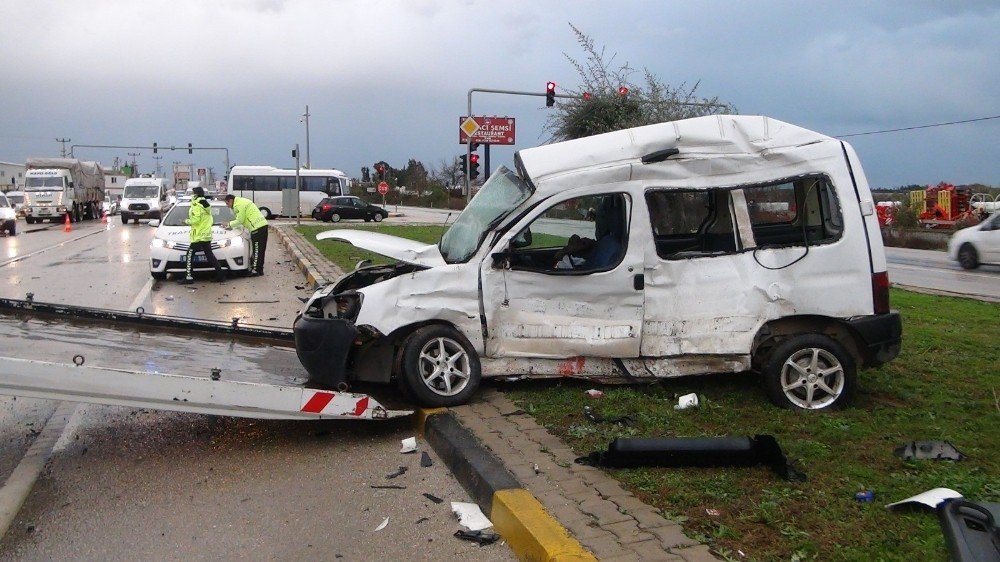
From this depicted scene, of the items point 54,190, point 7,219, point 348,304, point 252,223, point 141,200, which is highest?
point 54,190

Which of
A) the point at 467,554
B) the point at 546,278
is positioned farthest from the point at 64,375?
the point at 546,278

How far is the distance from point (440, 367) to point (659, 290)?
5.57 feet

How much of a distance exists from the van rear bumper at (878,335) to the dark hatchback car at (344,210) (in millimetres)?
43477

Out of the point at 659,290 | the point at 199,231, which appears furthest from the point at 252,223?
the point at 659,290

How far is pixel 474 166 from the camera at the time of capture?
2331cm

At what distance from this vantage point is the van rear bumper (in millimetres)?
6062

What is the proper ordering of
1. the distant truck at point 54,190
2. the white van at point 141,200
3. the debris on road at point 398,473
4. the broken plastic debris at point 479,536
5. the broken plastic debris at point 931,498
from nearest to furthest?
1. the broken plastic debris at point 931,498
2. the broken plastic debris at point 479,536
3. the debris on road at point 398,473
4. the distant truck at point 54,190
5. the white van at point 141,200

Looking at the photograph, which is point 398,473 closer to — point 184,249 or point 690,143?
point 690,143

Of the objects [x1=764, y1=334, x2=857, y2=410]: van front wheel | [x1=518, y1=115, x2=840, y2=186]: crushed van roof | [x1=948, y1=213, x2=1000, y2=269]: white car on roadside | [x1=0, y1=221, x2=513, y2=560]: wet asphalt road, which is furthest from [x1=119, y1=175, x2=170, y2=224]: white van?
[x1=764, y1=334, x2=857, y2=410]: van front wheel

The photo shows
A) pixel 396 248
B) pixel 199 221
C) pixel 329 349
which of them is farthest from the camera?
pixel 199 221

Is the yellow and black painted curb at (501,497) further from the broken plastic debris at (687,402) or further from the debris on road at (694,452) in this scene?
the broken plastic debris at (687,402)

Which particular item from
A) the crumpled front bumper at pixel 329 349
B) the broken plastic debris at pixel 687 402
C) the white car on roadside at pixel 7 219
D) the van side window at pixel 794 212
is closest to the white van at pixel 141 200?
the white car on roadside at pixel 7 219

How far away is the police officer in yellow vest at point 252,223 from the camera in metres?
15.8

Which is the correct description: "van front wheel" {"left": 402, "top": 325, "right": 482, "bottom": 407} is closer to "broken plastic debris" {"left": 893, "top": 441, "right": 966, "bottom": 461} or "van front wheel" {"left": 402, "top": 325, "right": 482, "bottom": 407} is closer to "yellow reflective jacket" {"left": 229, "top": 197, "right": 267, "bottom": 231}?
"broken plastic debris" {"left": 893, "top": 441, "right": 966, "bottom": 461}
